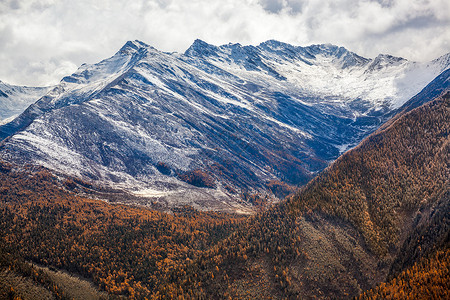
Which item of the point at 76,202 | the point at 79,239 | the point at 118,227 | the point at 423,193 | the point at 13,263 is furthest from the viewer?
the point at 76,202

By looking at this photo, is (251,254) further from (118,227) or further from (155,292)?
(118,227)

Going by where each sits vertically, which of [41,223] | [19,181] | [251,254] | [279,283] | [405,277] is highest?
[19,181]

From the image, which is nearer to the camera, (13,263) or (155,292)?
(13,263)

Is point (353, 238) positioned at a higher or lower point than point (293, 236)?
lower

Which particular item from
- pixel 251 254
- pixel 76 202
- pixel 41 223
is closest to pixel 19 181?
pixel 76 202

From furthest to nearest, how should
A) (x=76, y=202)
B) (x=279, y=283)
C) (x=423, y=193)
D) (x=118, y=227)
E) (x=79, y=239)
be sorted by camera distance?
(x=76, y=202)
(x=118, y=227)
(x=79, y=239)
(x=423, y=193)
(x=279, y=283)

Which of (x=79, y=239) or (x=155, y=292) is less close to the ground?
(x=79, y=239)

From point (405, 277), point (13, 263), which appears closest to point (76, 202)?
point (13, 263)

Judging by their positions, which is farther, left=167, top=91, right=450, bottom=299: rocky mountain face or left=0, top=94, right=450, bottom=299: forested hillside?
left=0, top=94, right=450, bottom=299: forested hillside

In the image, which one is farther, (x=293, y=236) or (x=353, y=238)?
(x=293, y=236)

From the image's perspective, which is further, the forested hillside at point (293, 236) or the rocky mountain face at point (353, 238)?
the forested hillside at point (293, 236)
